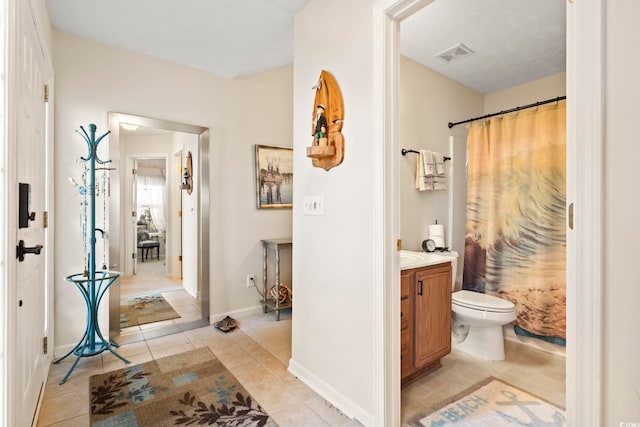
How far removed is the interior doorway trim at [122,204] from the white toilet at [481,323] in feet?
7.54

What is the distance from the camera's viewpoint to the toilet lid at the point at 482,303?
94.3 inches

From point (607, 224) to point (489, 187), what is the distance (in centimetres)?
232

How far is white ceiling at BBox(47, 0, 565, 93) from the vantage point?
2.11 meters

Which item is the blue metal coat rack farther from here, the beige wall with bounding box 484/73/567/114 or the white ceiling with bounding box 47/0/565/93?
the beige wall with bounding box 484/73/567/114

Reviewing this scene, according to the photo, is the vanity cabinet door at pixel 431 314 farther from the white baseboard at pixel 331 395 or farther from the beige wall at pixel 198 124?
the beige wall at pixel 198 124

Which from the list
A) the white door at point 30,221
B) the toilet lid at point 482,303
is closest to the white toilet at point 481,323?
the toilet lid at point 482,303

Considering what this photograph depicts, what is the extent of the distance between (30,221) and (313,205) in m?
1.46

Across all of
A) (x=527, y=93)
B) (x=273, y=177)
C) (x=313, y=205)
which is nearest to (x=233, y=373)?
(x=313, y=205)

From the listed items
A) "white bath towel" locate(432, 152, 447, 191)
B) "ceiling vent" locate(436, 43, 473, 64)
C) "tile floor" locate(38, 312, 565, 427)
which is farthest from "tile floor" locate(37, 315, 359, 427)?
"ceiling vent" locate(436, 43, 473, 64)

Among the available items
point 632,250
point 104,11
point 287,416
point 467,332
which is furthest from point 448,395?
point 104,11

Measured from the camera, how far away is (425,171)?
282 cm

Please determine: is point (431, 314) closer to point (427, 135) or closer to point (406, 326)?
point (406, 326)

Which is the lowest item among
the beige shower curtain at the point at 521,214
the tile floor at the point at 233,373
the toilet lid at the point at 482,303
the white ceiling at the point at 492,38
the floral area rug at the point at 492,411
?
the floral area rug at the point at 492,411

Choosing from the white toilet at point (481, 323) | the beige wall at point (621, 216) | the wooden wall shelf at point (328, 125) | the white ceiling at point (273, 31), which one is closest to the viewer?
the beige wall at point (621, 216)
